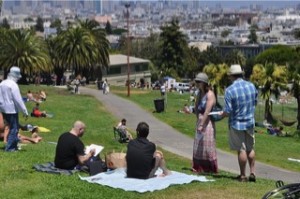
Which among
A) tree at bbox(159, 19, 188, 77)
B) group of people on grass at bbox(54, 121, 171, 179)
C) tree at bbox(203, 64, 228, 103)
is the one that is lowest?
tree at bbox(159, 19, 188, 77)

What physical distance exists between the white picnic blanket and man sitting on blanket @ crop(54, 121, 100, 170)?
0.52 metres

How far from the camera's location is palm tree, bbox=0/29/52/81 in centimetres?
5050

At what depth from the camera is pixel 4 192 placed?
10289 mm

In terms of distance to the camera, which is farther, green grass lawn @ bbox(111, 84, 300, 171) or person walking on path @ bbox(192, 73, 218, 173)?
green grass lawn @ bbox(111, 84, 300, 171)

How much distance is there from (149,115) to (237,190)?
72.5 feet

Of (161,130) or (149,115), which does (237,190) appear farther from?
(149,115)

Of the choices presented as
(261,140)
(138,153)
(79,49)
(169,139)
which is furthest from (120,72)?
(138,153)

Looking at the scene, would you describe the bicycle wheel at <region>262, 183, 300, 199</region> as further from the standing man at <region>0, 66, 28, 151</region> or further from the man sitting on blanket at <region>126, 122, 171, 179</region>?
the standing man at <region>0, 66, 28, 151</region>

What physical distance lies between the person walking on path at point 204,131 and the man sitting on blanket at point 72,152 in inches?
71.2

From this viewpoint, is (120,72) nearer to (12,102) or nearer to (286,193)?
(12,102)

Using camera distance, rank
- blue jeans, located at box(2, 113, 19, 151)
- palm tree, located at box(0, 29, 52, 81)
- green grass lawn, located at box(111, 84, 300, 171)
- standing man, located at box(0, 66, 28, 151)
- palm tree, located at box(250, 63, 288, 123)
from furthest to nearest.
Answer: palm tree, located at box(0, 29, 52, 81)
palm tree, located at box(250, 63, 288, 123)
green grass lawn, located at box(111, 84, 300, 171)
blue jeans, located at box(2, 113, 19, 151)
standing man, located at box(0, 66, 28, 151)

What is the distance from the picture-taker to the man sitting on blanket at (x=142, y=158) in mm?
10719

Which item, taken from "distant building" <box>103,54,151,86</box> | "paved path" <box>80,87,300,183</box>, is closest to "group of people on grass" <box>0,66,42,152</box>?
"paved path" <box>80,87,300,183</box>

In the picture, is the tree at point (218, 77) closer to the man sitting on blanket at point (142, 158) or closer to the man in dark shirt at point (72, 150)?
the man in dark shirt at point (72, 150)
